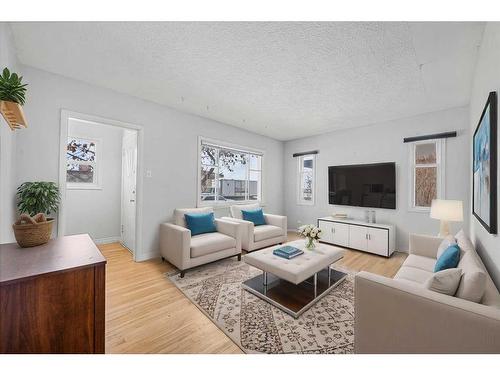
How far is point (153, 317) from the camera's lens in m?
1.83

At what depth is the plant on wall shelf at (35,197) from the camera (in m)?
2.15

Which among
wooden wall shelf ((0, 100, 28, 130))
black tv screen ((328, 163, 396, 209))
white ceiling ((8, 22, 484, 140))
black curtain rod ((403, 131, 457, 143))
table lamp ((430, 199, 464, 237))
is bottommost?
table lamp ((430, 199, 464, 237))

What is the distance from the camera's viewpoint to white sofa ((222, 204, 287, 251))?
11.3ft

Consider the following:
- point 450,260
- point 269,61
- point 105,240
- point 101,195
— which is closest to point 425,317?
point 450,260

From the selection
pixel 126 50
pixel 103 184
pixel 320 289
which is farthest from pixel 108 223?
pixel 320 289

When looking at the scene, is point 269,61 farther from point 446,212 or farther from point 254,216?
point 446,212

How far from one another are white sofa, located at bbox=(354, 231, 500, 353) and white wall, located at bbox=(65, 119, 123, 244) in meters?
4.54

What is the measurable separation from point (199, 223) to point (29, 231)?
6.77ft

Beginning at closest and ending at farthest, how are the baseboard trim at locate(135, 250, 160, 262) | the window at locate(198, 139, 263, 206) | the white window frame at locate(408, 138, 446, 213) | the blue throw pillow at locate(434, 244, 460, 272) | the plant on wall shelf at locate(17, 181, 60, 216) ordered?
the blue throw pillow at locate(434, 244, 460, 272)
the plant on wall shelf at locate(17, 181, 60, 216)
the baseboard trim at locate(135, 250, 160, 262)
the white window frame at locate(408, 138, 446, 213)
the window at locate(198, 139, 263, 206)

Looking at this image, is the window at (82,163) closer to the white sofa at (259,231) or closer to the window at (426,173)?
the white sofa at (259,231)

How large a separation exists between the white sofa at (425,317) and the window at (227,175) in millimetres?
3148

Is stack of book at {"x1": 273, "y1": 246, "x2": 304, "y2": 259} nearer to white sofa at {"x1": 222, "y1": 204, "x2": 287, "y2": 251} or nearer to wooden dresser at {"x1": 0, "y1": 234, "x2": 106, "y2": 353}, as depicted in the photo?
white sofa at {"x1": 222, "y1": 204, "x2": 287, "y2": 251}

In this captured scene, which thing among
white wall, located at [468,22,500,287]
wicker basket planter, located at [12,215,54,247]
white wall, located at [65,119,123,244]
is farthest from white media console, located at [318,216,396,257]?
white wall, located at [65,119,123,244]
